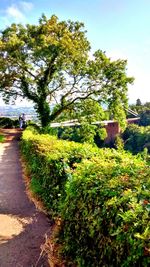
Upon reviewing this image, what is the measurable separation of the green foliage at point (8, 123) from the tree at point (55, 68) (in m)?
4.24

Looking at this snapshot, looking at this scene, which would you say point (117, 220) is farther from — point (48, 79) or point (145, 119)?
point (145, 119)

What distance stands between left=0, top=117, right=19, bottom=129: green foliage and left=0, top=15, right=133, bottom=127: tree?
4242mm

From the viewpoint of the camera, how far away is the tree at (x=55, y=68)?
96.4 feet

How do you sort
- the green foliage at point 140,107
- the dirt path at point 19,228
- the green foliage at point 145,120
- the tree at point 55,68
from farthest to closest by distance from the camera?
1. the green foliage at point 140,107
2. the green foliage at point 145,120
3. the tree at point 55,68
4. the dirt path at point 19,228

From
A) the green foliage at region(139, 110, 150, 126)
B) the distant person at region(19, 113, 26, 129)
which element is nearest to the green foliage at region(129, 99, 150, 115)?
the green foliage at region(139, 110, 150, 126)

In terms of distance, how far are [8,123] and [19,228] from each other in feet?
105

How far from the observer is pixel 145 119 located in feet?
260

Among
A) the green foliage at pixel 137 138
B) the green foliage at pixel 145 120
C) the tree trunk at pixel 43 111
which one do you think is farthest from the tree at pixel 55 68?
the green foliage at pixel 145 120

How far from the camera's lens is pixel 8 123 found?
124ft

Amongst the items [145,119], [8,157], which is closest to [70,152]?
[8,157]

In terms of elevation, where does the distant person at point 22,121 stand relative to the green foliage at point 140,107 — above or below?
below

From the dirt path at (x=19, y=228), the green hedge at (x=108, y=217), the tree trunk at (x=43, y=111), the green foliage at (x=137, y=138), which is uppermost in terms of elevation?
the tree trunk at (x=43, y=111)

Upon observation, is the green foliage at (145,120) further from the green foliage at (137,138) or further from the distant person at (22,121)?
the distant person at (22,121)

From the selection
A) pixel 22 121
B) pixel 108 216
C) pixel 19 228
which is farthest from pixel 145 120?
pixel 108 216
